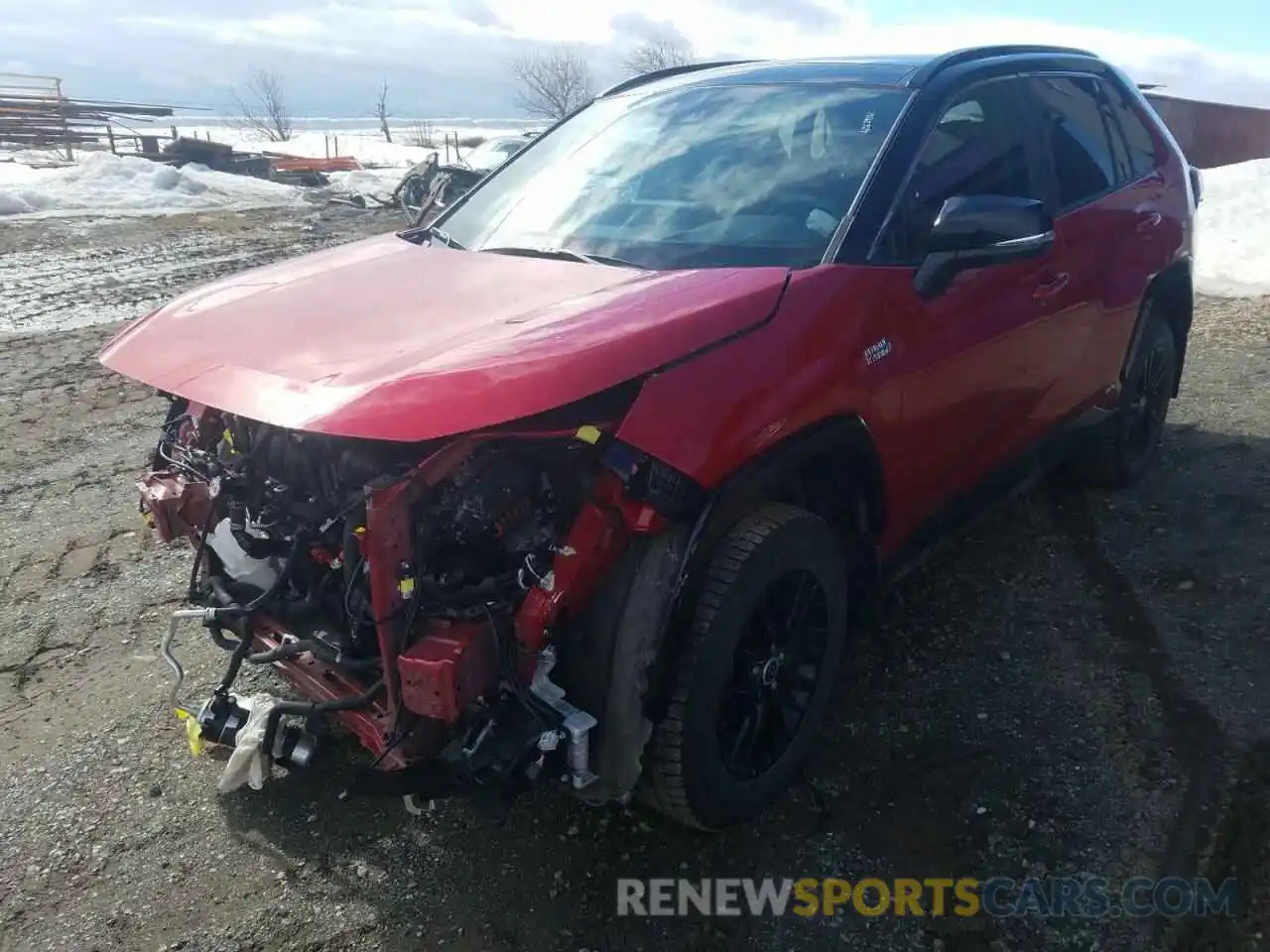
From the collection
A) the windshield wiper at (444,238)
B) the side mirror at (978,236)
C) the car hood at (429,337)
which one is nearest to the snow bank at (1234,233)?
the side mirror at (978,236)

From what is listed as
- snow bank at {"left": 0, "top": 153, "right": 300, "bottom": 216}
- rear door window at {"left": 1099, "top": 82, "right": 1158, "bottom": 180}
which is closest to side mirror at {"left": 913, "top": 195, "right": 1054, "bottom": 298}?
rear door window at {"left": 1099, "top": 82, "right": 1158, "bottom": 180}

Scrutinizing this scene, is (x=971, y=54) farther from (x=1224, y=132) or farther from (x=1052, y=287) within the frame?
(x=1224, y=132)

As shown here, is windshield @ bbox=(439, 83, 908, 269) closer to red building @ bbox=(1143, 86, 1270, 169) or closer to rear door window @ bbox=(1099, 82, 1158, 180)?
rear door window @ bbox=(1099, 82, 1158, 180)

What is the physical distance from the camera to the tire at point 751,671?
2309 mm

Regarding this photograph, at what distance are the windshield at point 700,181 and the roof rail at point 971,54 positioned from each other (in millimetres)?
188

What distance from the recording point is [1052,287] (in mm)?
3385

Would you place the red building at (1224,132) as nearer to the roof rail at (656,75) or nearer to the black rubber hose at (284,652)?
the roof rail at (656,75)

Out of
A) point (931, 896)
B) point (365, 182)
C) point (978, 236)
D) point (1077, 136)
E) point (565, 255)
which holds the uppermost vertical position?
point (1077, 136)

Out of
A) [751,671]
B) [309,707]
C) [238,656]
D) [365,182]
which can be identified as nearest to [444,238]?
[238,656]

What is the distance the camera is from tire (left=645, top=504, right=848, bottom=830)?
7.57 feet

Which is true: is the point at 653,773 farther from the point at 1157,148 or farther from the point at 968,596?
the point at 1157,148

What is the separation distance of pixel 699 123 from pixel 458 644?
6.71 feet

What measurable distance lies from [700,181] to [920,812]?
6.43 ft

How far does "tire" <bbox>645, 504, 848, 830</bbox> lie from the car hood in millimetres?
562
